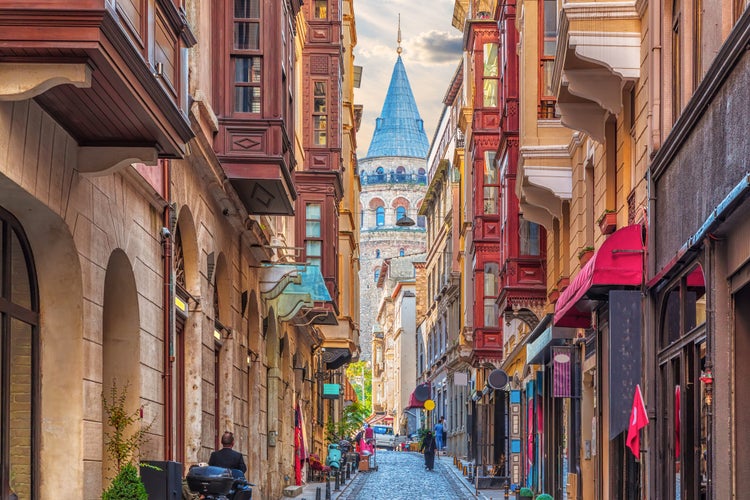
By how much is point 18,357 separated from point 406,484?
90.9ft

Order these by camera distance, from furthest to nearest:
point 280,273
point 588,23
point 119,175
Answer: point 280,273 < point 588,23 < point 119,175

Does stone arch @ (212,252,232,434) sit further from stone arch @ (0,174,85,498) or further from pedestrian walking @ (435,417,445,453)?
pedestrian walking @ (435,417,445,453)

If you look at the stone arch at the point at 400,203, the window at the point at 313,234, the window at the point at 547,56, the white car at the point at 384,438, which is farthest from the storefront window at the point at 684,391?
the stone arch at the point at 400,203

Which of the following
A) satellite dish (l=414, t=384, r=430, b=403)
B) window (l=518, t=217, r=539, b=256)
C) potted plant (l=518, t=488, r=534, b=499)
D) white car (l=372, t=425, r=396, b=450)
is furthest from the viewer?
white car (l=372, t=425, r=396, b=450)

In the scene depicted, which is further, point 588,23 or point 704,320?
point 588,23

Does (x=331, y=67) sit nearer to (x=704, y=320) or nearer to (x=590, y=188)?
(x=590, y=188)

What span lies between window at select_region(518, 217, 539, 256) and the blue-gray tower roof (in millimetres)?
137632

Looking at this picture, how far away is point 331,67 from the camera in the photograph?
39.3 metres

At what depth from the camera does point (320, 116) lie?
→ 39375 mm

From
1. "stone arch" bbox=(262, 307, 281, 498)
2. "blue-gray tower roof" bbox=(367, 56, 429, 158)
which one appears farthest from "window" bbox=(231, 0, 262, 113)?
"blue-gray tower roof" bbox=(367, 56, 429, 158)

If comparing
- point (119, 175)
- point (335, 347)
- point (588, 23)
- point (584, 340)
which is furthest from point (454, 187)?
point (119, 175)

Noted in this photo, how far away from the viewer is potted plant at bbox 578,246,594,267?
21.8 meters

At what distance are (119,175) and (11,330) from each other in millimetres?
2774

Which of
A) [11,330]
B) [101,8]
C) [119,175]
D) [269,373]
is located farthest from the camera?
[269,373]
